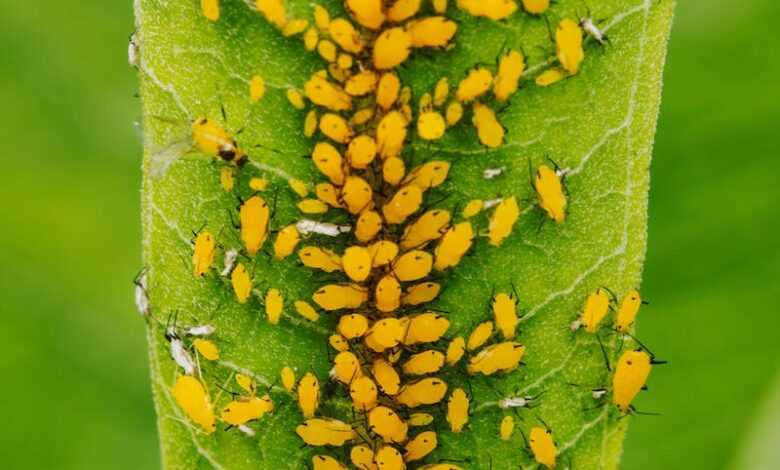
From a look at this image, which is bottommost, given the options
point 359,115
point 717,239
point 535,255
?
point 717,239

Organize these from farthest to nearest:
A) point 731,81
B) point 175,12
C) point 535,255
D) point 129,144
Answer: point 129,144
point 731,81
point 535,255
point 175,12

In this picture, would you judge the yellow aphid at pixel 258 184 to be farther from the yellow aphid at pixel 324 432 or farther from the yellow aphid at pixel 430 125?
the yellow aphid at pixel 324 432

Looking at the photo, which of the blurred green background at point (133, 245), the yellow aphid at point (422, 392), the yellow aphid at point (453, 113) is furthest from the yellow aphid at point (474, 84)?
the blurred green background at point (133, 245)

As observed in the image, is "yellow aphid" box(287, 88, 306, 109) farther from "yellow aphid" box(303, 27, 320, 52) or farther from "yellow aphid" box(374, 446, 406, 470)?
"yellow aphid" box(374, 446, 406, 470)

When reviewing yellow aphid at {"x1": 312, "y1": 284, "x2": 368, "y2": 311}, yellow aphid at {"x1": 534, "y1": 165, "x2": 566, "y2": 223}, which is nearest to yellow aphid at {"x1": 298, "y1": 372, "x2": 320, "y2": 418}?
yellow aphid at {"x1": 312, "y1": 284, "x2": 368, "y2": 311}

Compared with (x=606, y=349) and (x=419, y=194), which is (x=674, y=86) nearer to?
(x=606, y=349)

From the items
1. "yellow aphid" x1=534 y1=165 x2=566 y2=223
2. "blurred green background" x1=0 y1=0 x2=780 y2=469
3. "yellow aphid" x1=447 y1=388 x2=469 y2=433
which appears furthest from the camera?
"blurred green background" x1=0 y1=0 x2=780 y2=469

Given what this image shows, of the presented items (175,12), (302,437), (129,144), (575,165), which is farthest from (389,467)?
(129,144)
